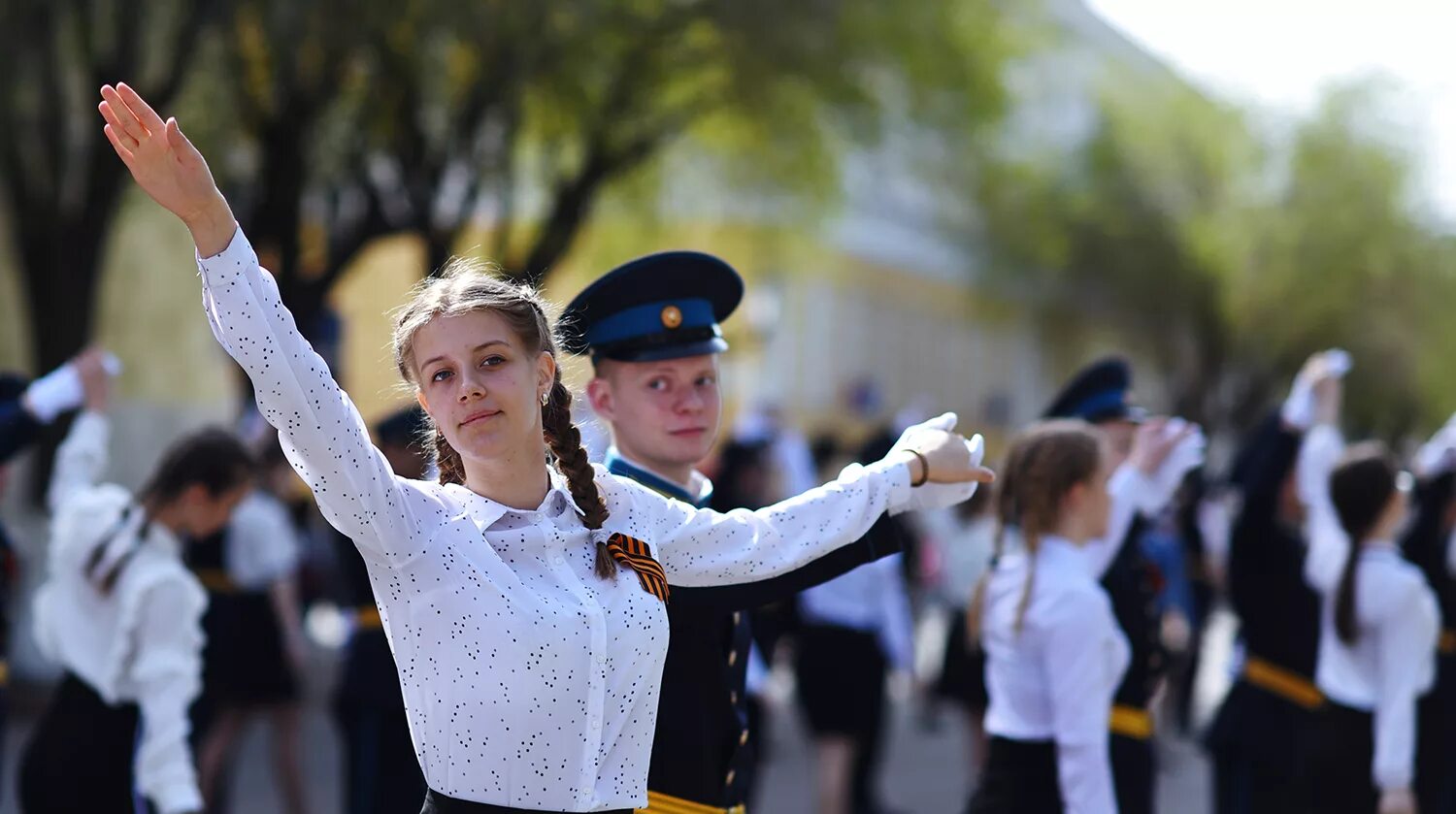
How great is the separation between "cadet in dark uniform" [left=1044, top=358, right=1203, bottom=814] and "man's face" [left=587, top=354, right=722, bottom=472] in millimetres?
1576

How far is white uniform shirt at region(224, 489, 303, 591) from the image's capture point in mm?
9109

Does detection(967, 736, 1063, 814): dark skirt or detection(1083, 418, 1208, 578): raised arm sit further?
detection(1083, 418, 1208, 578): raised arm

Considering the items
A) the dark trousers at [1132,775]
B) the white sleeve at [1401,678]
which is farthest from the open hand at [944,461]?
the white sleeve at [1401,678]

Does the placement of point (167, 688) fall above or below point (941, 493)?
below

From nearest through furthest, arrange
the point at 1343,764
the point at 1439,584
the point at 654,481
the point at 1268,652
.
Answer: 1. the point at 654,481
2. the point at 1343,764
3. the point at 1268,652
4. the point at 1439,584

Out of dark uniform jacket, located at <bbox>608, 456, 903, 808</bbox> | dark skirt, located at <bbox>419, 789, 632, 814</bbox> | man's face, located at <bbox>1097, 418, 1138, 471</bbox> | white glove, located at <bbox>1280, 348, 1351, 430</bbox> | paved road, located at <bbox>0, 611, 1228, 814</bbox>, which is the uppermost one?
white glove, located at <bbox>1280, 348, 1351, 430</bbox>

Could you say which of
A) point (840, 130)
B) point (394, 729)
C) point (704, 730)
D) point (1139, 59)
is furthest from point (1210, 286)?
point (704, 730)

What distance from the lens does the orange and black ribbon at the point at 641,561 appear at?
3.03 meters

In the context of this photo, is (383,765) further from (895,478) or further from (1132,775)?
(895,478)

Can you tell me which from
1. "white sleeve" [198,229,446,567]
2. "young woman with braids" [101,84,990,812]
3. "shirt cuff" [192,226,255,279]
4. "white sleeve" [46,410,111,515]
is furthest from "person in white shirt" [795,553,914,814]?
"shirt cuff" [192,226,255,279]

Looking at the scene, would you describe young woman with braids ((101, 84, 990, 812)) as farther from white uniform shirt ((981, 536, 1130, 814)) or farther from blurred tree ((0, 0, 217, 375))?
blurred tree ((0, 0, 217, 375))

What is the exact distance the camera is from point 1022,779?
476 centimetres

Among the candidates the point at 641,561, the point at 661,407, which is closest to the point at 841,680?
the point at 661,407

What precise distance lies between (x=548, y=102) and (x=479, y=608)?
1355 cm
